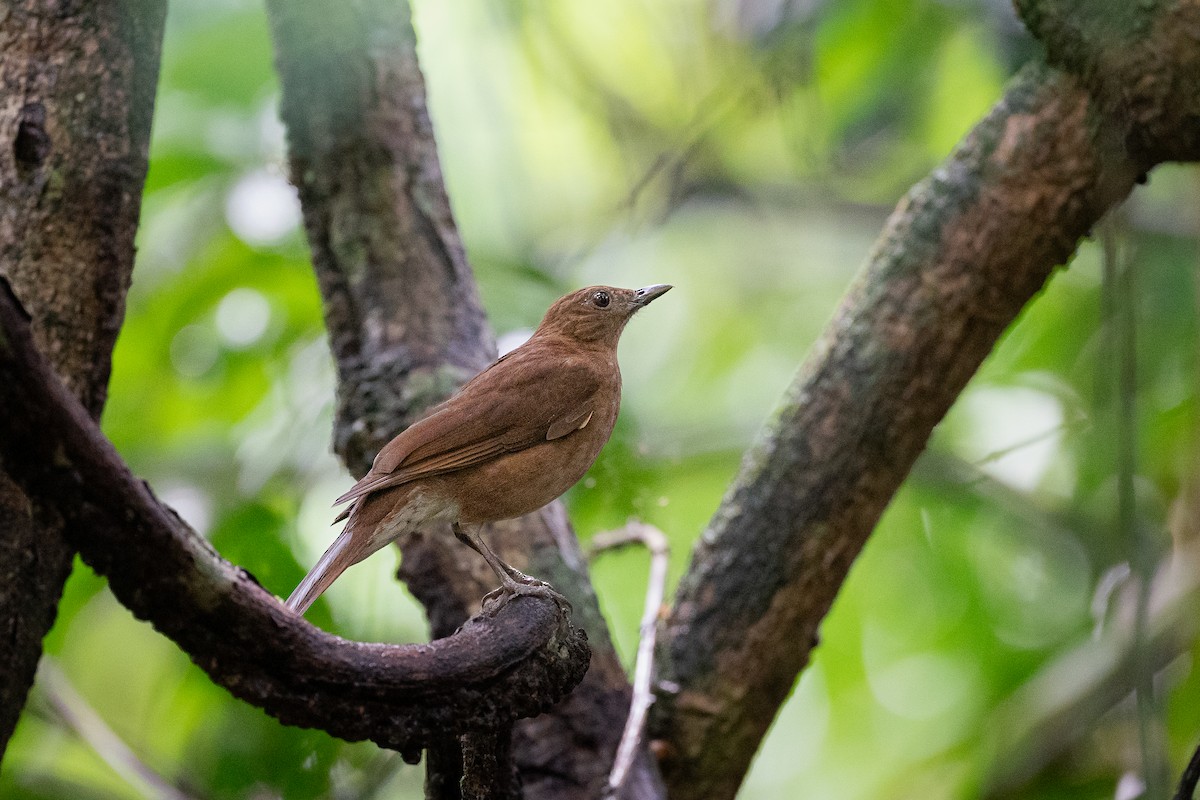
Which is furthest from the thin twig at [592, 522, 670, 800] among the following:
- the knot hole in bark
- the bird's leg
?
the knot hole in bark

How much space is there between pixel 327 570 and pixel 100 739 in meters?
1.58

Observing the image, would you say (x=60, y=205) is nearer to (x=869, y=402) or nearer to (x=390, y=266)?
(x=390, y=266)

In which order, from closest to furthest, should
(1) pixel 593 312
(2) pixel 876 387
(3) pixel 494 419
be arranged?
(3) pixel 494 419 → (2) pixel 876 387 → (1) pixel 593 312

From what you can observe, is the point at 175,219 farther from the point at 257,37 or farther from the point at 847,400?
the point at 847,400

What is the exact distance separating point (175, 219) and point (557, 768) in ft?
11.0

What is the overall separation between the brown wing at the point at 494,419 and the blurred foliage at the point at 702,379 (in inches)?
19.8

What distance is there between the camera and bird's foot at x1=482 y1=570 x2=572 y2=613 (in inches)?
105

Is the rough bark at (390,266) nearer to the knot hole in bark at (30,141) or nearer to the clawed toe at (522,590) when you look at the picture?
the clawed toe at (522,590)

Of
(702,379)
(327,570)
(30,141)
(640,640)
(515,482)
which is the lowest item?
(327,570)

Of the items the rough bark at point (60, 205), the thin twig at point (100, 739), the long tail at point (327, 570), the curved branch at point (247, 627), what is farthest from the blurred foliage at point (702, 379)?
the curved branch at point (247, 627)

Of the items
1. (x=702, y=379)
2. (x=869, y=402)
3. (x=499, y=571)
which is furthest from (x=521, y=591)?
(x=702, y=379)

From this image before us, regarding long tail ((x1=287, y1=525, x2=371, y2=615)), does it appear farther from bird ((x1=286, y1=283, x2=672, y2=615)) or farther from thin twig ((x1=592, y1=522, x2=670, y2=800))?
thin twig ((x1=592, y1=522, x2=670, y2=800))

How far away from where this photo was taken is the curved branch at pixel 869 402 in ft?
11.7

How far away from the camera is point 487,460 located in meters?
3.39
